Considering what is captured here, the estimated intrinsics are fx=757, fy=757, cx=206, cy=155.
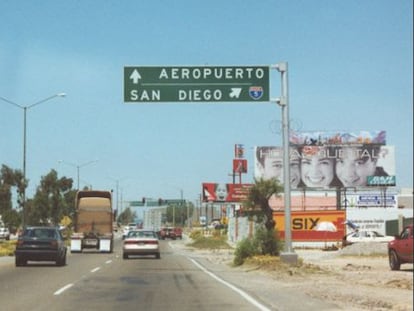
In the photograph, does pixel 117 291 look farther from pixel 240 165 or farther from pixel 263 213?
pixel 240 165

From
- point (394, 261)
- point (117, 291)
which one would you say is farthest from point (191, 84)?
point (117, 291)

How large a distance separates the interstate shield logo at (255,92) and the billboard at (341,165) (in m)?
50.7

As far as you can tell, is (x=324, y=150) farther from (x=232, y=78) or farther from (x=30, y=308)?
(x=30, y=308)

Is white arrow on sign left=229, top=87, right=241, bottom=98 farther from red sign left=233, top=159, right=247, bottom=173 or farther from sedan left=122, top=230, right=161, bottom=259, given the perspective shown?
red sign left=233, top=159, right=247, bottom=173

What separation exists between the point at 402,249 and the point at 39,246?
14.5 metres

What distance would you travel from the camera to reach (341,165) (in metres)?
80.3

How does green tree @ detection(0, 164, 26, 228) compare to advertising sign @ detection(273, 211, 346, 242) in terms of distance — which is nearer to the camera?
advertising sign @ detection(273, 211, 346, 242)

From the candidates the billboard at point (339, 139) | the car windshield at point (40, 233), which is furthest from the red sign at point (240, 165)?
the car windshield at point (40, 233)

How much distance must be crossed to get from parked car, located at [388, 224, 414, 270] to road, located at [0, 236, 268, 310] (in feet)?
22.4

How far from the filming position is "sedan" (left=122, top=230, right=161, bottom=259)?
128ft

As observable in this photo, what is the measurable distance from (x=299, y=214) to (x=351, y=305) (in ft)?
149

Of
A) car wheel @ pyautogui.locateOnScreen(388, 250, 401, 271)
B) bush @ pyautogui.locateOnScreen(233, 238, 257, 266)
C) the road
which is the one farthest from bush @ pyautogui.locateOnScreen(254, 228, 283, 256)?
car wheel @ pyautogui.locateOnScreen(388, 250, 401, 271)

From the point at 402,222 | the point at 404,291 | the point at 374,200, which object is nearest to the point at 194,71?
the point at 404,291

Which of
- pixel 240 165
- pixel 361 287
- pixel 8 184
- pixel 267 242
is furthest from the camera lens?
pixel 240 165
